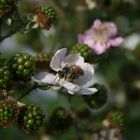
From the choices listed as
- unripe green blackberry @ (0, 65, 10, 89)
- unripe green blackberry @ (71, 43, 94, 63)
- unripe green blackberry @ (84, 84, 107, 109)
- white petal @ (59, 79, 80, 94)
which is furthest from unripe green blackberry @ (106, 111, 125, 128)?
unripe green blackberry @ (0, 65, 10, 89)

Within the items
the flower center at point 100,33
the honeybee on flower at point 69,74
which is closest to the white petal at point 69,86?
the honeybee on flower at point 69,74

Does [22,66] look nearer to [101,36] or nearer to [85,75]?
[85,75]

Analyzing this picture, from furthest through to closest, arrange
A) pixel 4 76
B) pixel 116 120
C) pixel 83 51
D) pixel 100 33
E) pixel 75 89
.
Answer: pixel 100 33
pixel 116 120
pixel 83 51
pixel 75 89
pixel 4 76

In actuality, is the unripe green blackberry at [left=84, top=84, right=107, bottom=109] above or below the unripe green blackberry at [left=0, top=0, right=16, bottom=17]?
below

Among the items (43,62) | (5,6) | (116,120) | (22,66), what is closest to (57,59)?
(43,62)

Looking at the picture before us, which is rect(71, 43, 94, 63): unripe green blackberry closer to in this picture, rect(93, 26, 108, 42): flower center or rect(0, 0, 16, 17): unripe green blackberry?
rect(0, 0, 16, 17): unripe green blackberry

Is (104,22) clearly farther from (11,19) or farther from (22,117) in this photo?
(22,117)

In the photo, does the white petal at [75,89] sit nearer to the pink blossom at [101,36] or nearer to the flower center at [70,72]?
the flower center at [70,72]
